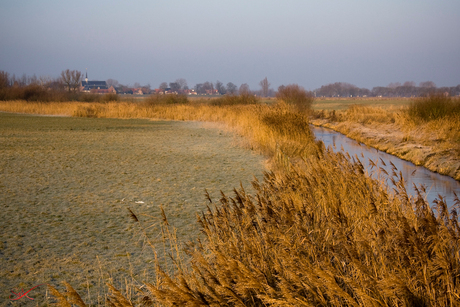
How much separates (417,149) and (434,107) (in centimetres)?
601

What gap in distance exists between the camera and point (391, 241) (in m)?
2.53

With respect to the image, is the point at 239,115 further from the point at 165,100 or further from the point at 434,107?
the point at 165,100

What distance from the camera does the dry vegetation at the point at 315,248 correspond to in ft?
5.95

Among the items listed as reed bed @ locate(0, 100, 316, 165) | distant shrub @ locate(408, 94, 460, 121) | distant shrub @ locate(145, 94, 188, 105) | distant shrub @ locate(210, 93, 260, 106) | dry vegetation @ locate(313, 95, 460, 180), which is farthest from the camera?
distant shrub @ locate(145, 94, 188, 105)

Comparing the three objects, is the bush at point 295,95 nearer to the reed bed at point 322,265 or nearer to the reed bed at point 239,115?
the reed bed at point 239,115

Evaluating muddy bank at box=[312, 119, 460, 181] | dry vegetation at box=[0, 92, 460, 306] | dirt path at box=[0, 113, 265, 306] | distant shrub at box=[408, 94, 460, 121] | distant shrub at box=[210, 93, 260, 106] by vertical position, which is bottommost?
muddy bank at box=[312, 119, 460, 181]

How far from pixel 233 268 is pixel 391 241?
1219mm

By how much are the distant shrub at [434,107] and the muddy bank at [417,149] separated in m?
1.35

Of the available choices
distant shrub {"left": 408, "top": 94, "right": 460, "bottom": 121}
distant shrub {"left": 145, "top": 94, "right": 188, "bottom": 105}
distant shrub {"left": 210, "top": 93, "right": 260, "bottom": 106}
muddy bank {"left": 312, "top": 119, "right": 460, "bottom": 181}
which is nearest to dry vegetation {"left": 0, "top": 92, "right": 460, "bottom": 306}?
muddy bank {"left": 312, "top": 119, "right": 460, "bottom": 181}

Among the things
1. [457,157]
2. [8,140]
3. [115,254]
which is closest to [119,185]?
[115,254]

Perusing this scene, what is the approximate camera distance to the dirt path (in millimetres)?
3621

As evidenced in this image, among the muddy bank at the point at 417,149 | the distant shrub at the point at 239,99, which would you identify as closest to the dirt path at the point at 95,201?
the muddy bank at the point at 417,149

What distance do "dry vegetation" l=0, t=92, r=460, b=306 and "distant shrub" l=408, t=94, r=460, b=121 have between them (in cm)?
1092

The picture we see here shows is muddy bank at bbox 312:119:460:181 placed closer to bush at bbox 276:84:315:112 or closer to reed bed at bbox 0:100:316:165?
reed bed at bbox 0:100:316:165
